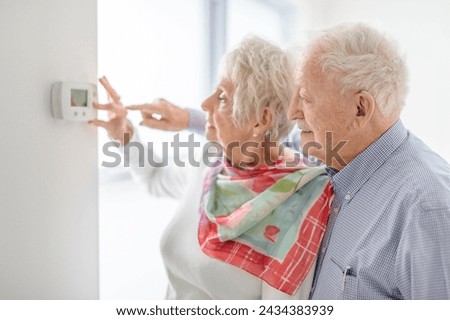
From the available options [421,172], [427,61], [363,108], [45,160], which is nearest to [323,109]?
[363,108]

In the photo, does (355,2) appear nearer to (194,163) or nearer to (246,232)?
(194,163)

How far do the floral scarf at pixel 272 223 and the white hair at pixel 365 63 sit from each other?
0.27 m

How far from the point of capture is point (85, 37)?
1107mm

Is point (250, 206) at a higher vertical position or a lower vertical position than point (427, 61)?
lower

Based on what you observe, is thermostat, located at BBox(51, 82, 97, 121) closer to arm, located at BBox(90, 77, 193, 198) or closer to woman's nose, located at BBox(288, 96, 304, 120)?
arm, located at BBox(90, 77, 193, 198)

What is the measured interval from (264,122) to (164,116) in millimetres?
391

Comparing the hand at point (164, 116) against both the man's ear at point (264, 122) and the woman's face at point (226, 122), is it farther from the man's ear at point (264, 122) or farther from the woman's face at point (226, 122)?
the man's ear at point (264, 122)

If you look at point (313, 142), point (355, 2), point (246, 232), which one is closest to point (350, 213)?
point (313, 142)

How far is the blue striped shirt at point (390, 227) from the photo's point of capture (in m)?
0.78

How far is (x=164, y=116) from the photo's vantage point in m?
1.43

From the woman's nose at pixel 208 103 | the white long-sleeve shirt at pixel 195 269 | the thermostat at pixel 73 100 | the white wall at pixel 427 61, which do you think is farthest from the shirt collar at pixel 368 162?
the white wall at pixel 427 61

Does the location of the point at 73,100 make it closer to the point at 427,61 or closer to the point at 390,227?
the point at 390,227

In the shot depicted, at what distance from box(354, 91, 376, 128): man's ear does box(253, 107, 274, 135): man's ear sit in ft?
0.94
